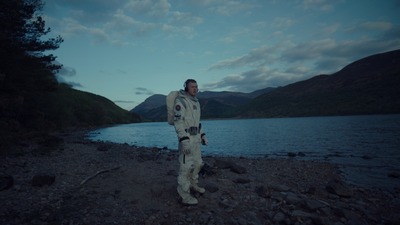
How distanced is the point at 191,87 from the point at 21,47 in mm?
19751

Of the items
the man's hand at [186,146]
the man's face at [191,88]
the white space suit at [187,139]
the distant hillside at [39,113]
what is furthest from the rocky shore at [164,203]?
the distant hillside at [39,113]

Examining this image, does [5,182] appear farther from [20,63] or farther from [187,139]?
[20,63]

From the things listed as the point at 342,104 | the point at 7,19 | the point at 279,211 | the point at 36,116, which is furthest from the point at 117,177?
the point at 342,104

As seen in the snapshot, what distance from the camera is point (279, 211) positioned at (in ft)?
25.6

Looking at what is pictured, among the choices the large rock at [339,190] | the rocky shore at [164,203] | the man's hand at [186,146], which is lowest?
the large rock at [339,190]

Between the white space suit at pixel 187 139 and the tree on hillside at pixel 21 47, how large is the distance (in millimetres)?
12540

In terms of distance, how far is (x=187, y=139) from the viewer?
297 inches

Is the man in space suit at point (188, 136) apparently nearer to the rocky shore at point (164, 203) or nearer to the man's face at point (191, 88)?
the man's face at point (191, 88)

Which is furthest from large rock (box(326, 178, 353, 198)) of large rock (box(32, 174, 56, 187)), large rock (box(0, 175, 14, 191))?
large rock (box(0, 175, 14, 191))

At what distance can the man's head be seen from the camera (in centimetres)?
820

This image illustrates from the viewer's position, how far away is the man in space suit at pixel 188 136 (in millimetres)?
7633

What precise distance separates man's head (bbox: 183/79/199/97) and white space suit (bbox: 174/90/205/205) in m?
0.13

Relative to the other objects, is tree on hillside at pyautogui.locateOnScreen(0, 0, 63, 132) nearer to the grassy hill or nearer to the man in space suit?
the grassy hill

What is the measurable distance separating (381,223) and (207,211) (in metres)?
5.43
